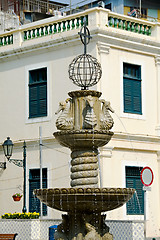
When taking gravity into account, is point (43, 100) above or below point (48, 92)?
below

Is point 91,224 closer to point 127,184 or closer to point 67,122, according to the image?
point 67,122

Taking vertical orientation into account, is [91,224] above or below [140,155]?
below

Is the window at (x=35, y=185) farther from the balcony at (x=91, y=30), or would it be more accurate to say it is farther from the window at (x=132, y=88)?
the balcony at (x=91, y=30)

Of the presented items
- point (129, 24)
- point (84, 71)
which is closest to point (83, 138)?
point (84, 71)

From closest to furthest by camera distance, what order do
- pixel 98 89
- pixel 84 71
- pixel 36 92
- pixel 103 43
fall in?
1. pixel 84 71
2. pixel 98 89
3. pixel 103 43
4. pixel 36 92

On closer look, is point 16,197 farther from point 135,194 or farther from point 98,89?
point 98,89

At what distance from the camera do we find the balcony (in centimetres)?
2238

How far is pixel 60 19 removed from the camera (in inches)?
920

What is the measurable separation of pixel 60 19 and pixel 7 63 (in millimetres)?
2854

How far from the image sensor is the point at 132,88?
23.2 metres

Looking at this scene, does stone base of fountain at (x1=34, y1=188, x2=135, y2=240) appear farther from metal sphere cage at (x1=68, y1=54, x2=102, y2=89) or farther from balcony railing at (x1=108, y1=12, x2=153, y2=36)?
balcony railing at (x1=108, y1=12, x2=153, y2=36)

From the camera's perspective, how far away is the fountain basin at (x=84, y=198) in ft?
37.3

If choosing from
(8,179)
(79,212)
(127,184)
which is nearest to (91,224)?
(79,212)

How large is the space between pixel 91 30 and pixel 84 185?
427 inches
